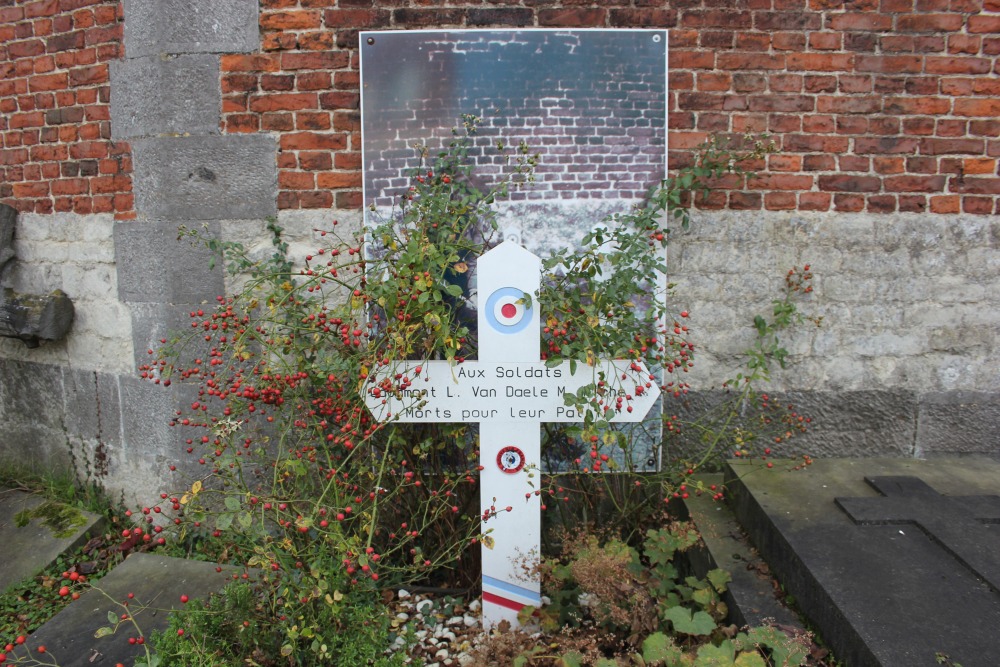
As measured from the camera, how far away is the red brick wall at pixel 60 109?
357 centimetres

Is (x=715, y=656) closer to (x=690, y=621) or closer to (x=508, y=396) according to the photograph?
(x=690, y=621)

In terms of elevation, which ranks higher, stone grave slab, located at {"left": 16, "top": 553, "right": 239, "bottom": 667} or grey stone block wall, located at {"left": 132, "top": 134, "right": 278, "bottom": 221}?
grey stone block wall, located at {"left": 132, "top": 134, "right": 278, "bottom": 221}

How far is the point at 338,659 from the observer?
7.42 ft

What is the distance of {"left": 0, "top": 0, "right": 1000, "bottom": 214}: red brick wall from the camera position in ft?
10.7

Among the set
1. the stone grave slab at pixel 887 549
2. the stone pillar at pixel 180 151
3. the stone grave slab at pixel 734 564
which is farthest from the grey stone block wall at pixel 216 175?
the stone grave slab at pixel 887 549

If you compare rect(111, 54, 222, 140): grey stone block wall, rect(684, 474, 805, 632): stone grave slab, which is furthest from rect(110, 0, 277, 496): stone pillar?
rect(684, 474, 805, 632): stone grave slab

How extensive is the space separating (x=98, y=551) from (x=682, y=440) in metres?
3.01

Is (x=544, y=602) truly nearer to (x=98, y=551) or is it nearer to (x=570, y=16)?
(x=98, y=551)

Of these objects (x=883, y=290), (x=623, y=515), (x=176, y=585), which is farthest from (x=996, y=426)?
(x=176, y=585)

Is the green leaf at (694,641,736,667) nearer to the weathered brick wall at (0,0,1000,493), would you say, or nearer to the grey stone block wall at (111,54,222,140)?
the weathered brick wall at (0,0,1000,493)

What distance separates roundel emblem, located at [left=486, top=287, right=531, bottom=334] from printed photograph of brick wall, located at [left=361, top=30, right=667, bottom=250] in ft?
2.71

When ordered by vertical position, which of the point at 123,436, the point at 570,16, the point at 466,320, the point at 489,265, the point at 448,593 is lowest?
the point at 448,593

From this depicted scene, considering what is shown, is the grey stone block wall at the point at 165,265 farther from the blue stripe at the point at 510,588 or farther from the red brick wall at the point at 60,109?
the blue stripe at the point at 510,588

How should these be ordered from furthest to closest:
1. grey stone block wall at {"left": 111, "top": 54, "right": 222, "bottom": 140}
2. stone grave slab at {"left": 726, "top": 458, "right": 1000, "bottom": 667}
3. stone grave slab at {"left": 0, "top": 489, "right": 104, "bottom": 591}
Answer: stone grave slab at {"left": 0, "top": 489, "right": 104, "bottom": 591}, grey stone block wall at {"left": 111, "top": 54, "right": 222, "bottom": 140}, stone grave slab at {"left": 726, "top": 458, "right": 1000, "bottom": 667}
